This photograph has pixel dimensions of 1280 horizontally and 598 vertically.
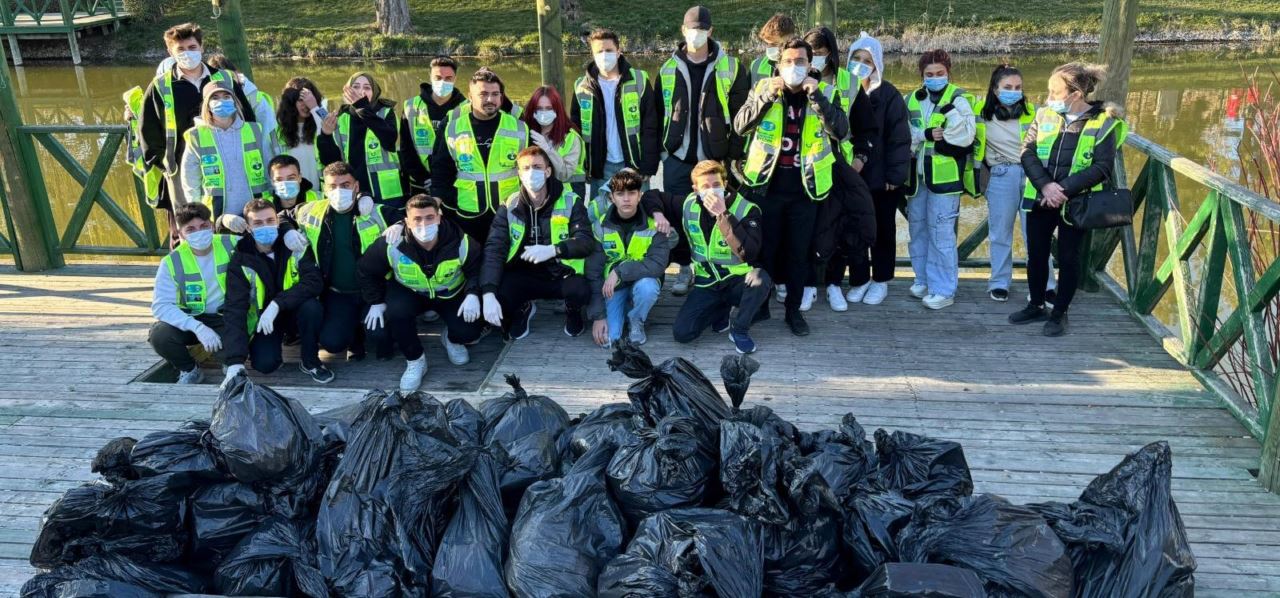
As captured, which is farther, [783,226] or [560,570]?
[783,226]

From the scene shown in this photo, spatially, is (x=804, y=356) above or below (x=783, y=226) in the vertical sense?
below

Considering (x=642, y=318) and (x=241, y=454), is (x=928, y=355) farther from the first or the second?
(x=241, y=454)

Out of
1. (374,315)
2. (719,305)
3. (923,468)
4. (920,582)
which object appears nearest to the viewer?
(920,582)

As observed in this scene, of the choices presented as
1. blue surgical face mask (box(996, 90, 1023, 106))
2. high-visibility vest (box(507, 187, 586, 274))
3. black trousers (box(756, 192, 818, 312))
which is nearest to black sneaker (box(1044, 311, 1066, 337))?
blue surgical face mask (box(996, 90, 1023, 106))

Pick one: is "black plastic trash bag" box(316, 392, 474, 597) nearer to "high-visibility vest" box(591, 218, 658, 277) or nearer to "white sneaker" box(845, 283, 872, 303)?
"high-visibility vest" box(591, 218, 658, 277)

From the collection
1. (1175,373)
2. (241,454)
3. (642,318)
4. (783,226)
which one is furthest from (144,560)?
(1175,373)

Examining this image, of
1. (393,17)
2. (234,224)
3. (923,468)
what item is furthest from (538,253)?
(393,17)

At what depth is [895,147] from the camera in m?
5.31

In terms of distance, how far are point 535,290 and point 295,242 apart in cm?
Result: 129

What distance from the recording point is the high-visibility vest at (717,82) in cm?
540

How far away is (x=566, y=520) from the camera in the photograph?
2.79 m

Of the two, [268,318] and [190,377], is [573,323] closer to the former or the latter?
[268,318]

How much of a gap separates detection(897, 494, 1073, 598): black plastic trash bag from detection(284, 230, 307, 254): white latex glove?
11.5 ft

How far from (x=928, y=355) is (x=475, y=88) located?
2.85 m
